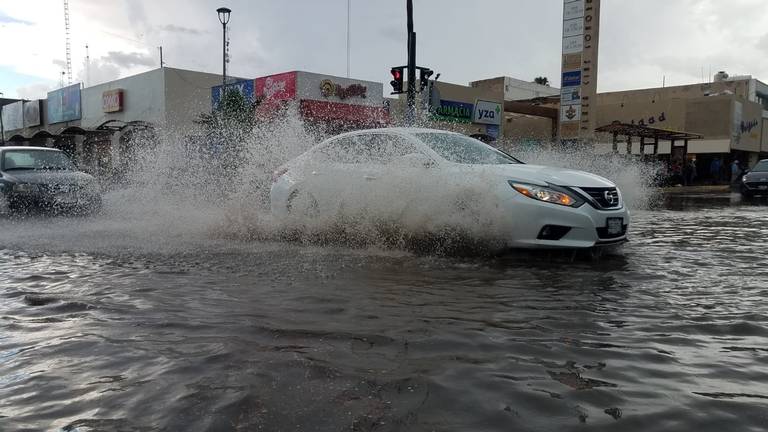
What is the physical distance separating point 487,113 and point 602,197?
23.7 m

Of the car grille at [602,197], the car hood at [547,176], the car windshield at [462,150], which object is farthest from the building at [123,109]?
the car grille at [602,197]

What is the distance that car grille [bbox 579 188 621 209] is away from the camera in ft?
18.2

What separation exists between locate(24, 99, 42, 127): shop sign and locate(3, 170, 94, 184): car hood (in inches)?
1121

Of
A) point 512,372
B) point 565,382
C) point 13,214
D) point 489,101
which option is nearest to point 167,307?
point 512,372

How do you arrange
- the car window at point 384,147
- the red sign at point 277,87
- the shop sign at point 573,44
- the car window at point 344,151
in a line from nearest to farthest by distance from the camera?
the car window at point 384,147, the car window at point 344,151, the shop sign at point 573,44, the red sign at point 277,87

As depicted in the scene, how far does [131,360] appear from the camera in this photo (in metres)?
2.93

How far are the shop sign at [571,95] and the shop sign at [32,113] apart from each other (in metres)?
30.2

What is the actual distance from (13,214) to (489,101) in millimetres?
22487

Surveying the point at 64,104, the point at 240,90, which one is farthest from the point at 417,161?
the point at 64,104

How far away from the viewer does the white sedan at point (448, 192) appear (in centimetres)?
541

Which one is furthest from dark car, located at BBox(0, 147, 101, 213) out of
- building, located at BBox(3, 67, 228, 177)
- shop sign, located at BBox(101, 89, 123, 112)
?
shop sign, located at BBox(101, 89, 123, 112)

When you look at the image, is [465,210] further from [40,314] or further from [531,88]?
[531,88]

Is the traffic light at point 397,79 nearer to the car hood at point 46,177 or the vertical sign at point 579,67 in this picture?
the car hood at point 46,177

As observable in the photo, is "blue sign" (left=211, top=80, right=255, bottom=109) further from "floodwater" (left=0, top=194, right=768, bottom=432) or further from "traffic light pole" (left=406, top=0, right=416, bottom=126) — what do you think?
"floodwater" (left=0, top=194, right=768, bottom=432)
